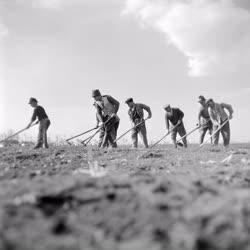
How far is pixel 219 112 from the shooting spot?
10.6m

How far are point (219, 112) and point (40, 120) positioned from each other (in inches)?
215

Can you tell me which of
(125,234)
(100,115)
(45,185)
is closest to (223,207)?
(125,234)

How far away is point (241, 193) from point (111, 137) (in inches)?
316

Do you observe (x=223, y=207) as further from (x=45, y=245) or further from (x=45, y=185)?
(x=45, y=185)

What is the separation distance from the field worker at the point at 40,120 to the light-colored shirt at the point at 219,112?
16.7ft

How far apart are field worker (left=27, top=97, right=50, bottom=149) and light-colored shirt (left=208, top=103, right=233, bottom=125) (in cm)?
510

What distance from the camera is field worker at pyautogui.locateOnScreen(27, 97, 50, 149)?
34.7 ft

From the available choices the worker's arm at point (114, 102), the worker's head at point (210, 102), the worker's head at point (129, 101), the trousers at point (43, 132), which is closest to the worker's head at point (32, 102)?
the trousers at point (43, 132)

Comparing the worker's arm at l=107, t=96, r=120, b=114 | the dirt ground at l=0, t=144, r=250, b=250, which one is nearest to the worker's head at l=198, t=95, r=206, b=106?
the worker's arm at l=107, t=96, r=120, b=114

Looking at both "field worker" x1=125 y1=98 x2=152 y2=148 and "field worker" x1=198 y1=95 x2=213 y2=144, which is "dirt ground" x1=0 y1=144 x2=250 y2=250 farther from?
"field worker" x1=198 y1=95 x2=213 y2=144

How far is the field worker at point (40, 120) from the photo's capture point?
10578 millimetres

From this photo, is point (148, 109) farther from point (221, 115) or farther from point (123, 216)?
point (123, 216)

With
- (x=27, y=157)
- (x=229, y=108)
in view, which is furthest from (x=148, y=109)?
(x=27, y=157)

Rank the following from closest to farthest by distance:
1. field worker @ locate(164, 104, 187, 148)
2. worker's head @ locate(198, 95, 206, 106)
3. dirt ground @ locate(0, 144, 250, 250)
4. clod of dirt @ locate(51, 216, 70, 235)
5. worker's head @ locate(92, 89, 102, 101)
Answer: dirt ground @ locate(0, 144, 250, 250) → clod of dirt @ locate(51, 216, 70, 235) → worker's head @ locate(92, 89, 102, 101) → field worker @ locate(164, 104, 187, 148) → worker's head @ locate(198, 95, 206, 106)
